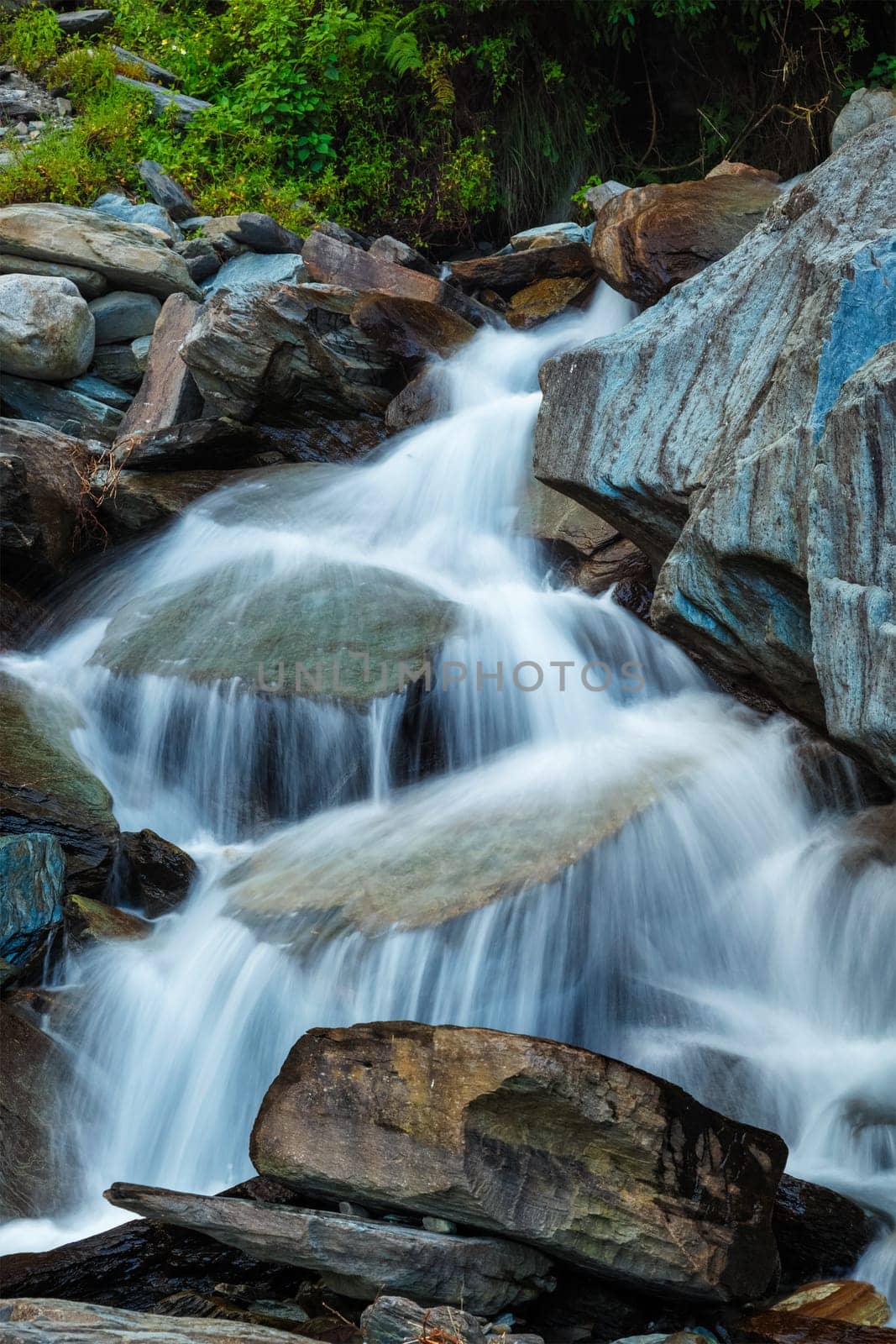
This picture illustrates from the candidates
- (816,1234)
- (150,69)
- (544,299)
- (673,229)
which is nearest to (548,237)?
(544,299)

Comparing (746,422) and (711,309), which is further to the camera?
(711,309)

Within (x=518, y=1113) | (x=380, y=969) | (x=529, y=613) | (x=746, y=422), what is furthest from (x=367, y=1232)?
(x=529, y=613)

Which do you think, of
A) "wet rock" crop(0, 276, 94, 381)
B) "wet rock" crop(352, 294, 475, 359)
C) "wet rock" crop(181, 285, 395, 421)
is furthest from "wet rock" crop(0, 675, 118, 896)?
"wet rock" crop(352, 294, 475, 359)

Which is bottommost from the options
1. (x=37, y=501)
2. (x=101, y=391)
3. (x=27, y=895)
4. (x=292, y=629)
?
(x=27, y=895)

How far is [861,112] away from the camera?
10.4 m

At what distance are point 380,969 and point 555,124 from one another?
1066 centimetres

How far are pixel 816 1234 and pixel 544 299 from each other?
26.6ft

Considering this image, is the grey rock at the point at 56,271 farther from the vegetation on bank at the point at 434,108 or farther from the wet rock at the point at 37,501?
the wet rock at the point at 37,501

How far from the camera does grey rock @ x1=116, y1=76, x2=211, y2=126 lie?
501 inches

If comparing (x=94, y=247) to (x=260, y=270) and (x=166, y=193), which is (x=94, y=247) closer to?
(x=260, y=270)

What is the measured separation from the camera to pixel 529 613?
22.2ft

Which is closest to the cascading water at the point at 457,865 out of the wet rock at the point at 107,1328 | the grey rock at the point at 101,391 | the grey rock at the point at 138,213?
the wet rock at the point at 107,1328

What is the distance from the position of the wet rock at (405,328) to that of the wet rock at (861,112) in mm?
3969

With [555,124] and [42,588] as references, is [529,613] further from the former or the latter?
[555,124]
